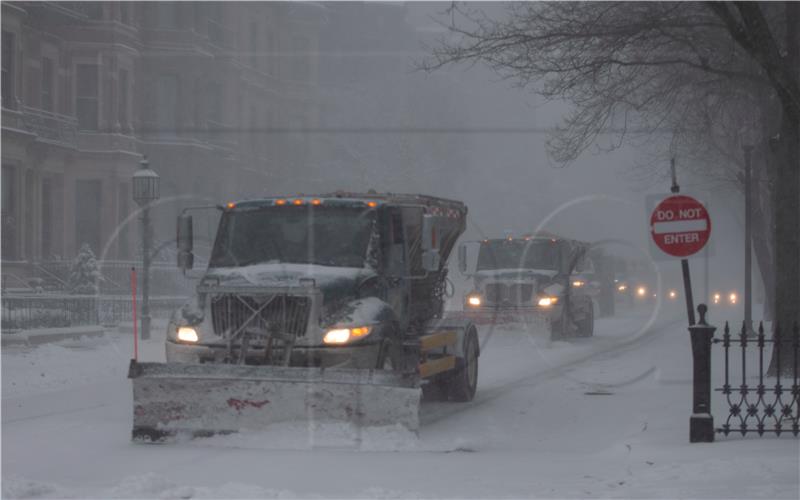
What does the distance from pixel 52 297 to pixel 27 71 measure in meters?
16.2

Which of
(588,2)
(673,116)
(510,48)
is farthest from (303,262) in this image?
(673,116)

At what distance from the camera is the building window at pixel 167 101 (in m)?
49.9

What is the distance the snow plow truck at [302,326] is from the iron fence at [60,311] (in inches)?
475

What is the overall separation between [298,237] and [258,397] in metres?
2.66

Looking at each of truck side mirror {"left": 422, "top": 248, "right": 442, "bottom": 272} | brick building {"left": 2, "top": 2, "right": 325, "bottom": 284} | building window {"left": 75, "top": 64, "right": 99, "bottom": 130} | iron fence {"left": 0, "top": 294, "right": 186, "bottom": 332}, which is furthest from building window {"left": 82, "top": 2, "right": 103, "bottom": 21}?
truck side mirror {"left": 422, "top": 248, "right": 442, "bottom": 272}

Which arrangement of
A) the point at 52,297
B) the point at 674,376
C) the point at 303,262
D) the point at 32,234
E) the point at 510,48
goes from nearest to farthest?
the point at 303,262 < the point at 510,48 < the point at 674,376 < the point at 52,297 < the point at 32,234

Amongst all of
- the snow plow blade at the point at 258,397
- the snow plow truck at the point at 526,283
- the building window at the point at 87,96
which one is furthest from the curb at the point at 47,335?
the building window at the point at 87,96

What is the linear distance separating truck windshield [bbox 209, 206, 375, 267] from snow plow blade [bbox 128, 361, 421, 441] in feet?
7.07

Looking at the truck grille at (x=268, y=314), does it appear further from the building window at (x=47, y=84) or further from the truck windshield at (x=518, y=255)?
the building window at (x=47, y=84)

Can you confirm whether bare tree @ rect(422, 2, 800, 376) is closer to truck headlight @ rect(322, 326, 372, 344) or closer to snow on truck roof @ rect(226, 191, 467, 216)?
snow on truck roof @ rect(226, 191, 467, 216)

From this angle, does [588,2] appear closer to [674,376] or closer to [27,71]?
[674,376]

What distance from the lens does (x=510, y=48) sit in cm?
1602

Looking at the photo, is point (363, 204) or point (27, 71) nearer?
point (363, 204)

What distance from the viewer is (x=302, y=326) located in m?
11.8
